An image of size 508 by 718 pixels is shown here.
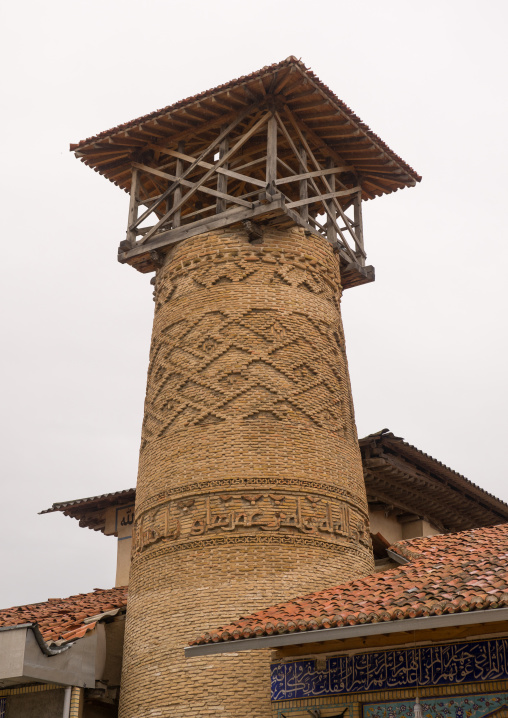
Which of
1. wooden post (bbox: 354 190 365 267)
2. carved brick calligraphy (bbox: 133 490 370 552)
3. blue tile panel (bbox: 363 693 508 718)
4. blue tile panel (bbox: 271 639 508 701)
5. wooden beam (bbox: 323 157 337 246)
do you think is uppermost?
wooden post (bbox: 354 190 365 267)

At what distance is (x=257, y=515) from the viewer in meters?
10.8

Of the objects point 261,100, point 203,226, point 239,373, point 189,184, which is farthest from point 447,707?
point 261,100

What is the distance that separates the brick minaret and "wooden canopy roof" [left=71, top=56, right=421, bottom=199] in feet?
0.09

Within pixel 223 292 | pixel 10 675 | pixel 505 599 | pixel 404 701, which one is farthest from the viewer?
pixel 223 292

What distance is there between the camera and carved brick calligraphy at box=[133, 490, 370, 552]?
35.2 ft

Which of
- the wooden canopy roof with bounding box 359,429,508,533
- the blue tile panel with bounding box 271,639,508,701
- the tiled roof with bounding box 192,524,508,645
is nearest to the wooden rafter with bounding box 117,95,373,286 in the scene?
the wooden canopy roof with bounding box 359,429,508,533

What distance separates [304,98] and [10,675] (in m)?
7.97

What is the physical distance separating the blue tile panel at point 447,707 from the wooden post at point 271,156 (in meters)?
6.28

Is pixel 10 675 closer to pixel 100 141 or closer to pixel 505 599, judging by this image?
pixel 505 599

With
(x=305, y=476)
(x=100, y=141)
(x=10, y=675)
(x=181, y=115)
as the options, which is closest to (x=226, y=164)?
(x=181, y=115)

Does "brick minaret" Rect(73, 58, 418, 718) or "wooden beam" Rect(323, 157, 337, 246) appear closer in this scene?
"brick minaret" Rect(73, 58, 418, 718)

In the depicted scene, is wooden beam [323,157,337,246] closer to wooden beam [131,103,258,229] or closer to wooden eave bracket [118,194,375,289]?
wooden eave bracket [118,194,375,289]

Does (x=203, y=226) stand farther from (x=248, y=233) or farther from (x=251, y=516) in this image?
(x=251, y=516)

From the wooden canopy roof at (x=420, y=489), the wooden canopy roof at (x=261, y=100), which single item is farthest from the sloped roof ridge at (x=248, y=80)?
the wooden canopy roof at (x=420, y=489)
